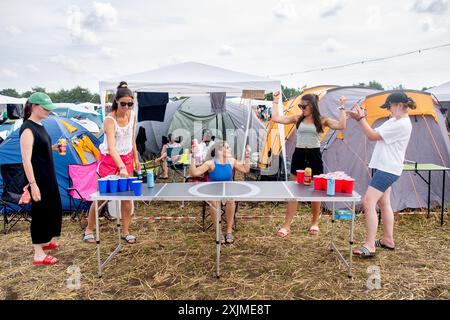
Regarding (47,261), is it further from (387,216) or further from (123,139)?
Answer: (387,216)

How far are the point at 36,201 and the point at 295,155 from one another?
2.73 meters

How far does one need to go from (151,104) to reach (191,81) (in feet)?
7.77

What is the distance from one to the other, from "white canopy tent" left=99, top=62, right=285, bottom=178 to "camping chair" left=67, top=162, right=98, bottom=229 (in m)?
1.01

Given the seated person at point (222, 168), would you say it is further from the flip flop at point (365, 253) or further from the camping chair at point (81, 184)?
the camping chair at point (81, 184)

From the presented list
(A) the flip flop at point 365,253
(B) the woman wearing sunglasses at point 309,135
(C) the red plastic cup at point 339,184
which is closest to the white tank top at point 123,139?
(B) the woman wearing sunglasses at point 309,135

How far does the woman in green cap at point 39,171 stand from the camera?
301 centimetres

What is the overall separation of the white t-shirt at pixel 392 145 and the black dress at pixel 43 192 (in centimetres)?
311

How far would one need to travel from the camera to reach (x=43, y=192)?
125 inches

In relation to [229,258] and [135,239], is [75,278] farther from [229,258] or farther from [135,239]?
[229,258]

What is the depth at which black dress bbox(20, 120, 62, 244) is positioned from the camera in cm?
310

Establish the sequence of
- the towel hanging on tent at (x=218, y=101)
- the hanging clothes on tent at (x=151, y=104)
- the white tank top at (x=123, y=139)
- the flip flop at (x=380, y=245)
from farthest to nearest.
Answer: the towel hanging on tent at (x=218, y=101)
the hanging clothes on tent at (x=151, y=104)
the flip flop at (x=380, y=245)
the white tank top at (x=123, y=139)

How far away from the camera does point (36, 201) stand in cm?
308

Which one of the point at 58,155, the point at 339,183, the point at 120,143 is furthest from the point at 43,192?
the point at 339,183

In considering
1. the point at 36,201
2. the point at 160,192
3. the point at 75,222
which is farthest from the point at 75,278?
the point at 75,222
